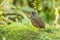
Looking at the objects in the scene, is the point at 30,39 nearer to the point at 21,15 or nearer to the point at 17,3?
the point at 21,15

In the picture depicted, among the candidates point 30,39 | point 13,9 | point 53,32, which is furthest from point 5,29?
point 13,9

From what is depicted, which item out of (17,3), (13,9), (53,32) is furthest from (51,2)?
(17,3)

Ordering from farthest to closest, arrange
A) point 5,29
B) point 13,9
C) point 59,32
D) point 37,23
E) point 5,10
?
point 13,9 → point 5,10 → point 37,23 → point 59,32 → point 5,29

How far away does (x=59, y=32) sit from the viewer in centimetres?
344

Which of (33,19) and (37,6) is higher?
(37,6)

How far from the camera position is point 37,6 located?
3281 millimetres

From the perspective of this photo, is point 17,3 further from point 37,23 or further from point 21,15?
point 37,23

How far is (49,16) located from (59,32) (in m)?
0.38

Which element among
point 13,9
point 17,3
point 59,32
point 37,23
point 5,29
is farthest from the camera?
point 17,3

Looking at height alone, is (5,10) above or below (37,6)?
below

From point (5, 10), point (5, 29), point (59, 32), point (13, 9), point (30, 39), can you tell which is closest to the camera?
point (30, 39)

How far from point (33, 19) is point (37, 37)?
101 cm

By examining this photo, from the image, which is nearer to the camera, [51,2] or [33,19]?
[51,2]

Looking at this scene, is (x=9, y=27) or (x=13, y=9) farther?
(x=13, y=9)
